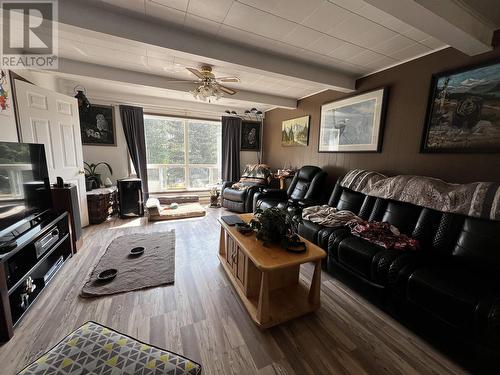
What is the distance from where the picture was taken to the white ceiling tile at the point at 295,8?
59.2 inches

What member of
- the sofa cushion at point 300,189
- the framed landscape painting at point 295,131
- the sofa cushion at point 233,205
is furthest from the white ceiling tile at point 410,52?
the sofa cushion at point 233,205

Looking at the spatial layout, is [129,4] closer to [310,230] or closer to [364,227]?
[310,230]

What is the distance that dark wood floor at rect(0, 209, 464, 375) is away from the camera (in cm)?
124

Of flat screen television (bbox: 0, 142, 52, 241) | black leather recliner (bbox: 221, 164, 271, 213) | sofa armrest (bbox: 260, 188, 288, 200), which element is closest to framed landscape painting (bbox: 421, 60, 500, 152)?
sofa armrest (bbox: 260, 188, 288, 200)

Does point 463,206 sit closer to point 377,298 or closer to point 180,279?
point 377,298

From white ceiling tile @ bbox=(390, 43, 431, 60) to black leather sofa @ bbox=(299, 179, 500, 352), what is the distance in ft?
5.29

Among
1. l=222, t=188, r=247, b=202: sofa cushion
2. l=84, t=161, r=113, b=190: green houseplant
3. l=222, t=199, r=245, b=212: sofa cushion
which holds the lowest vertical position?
l=222, t=199, r=245, b=212: sofa cushion

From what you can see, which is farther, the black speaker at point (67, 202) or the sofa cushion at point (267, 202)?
the sofa cushion at point (267, 202)

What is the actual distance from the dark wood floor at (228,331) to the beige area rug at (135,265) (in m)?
0.10

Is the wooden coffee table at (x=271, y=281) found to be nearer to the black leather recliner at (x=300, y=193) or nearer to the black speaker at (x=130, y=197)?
the black leather recliner at (x=300, y=193)

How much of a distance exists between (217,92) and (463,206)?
9.35ft

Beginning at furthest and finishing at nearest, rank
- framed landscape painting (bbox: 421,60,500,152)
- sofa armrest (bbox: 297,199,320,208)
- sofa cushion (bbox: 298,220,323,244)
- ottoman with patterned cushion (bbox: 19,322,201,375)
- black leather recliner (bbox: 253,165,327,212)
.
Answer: black leather recliner (bbox: 253,165,327,212) → sofa armrest (bbox: 297,199,320,208) → sofa cushion (bbox: 298,220,323,244) → framed landscape painting (bbox: 421,60,500,152) → ottoman with patterned cushion (bbox: 19,322,201,375)

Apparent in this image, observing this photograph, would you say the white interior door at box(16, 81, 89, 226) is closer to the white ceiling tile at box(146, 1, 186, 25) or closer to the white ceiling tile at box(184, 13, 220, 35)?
the white ceiling tile at box(146, 1, 186, 25)

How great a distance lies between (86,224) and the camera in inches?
129
